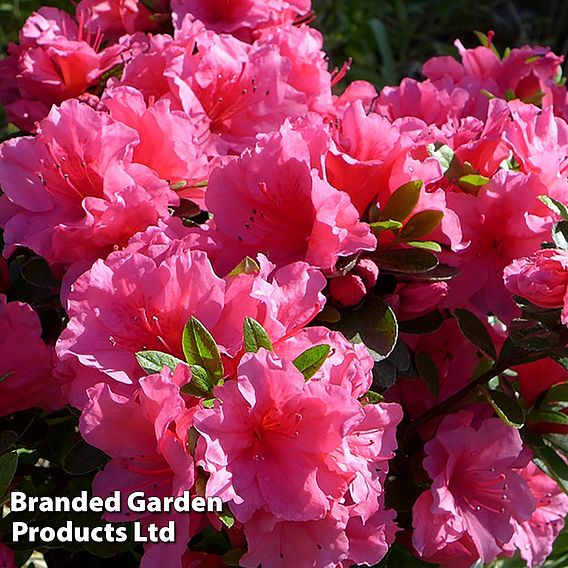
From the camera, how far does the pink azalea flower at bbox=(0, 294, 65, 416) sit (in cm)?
106

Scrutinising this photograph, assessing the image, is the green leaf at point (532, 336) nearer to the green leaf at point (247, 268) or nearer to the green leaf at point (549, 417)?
the green leaf at point (549, 417)

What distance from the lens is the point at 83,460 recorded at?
1011mm

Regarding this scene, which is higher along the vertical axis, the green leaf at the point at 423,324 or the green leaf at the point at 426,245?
the green leaf at the point at 426,245

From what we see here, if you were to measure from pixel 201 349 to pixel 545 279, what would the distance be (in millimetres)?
348

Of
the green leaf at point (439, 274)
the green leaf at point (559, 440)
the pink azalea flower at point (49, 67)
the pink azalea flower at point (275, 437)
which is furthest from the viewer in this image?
the pink azalea flower at point (49, 67)

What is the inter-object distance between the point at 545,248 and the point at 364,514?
0.35 m

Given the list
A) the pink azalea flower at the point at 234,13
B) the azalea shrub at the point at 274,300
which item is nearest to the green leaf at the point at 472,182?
the azalea shrub at the point at 274,300

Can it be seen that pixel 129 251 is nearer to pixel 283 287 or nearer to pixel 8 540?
pixel 283 287

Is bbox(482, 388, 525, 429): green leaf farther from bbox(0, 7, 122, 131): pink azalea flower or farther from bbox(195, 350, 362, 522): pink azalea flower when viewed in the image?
bbox(0, 7, 122, 131): pink azalea flower

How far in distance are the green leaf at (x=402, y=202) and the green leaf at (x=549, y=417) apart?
12.5 inches

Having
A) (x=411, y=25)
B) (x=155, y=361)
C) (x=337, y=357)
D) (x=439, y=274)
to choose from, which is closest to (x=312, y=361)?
(x=337, y=357)

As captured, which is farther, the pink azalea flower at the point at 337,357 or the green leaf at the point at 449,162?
the green leaf at the point at 449,162

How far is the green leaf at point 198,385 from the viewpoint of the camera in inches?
33.4

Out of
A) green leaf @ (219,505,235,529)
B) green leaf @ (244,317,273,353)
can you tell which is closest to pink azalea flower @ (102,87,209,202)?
green leaf @ (244,317,273,353)
